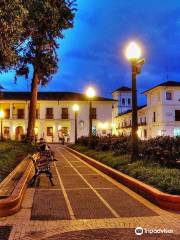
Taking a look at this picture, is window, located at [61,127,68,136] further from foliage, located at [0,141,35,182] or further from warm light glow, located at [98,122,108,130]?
foliage, located at [0,141,35,182]

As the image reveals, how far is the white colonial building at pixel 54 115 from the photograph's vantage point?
8500cm

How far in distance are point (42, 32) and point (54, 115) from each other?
66923 mm

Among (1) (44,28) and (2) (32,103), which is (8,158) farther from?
(2) (32,103)

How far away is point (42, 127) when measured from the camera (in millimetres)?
85125

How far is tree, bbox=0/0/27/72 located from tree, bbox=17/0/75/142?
5.44ft

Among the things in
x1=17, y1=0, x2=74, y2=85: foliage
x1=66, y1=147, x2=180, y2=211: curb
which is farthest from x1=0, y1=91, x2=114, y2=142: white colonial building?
x1=66, y1=147, x2=180, y2=211: curb

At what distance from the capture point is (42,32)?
62.8ft

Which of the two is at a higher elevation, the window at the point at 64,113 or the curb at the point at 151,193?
the window at the point at 64,113

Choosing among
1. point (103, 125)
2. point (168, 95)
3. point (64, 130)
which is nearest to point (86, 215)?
point (168, 95)

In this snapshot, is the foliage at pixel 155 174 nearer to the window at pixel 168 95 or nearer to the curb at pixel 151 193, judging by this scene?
the curb at pixel 151 193

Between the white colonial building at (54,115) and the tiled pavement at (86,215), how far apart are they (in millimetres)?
71350

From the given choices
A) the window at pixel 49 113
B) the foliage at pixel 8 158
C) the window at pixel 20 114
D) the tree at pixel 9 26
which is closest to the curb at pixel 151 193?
the foliage at pixel 8 158

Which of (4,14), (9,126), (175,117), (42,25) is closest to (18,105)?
(9,126)

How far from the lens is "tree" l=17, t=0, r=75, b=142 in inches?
633
